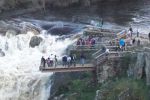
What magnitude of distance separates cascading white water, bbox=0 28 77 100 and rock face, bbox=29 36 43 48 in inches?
17.2

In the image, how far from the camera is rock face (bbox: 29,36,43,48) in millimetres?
55125

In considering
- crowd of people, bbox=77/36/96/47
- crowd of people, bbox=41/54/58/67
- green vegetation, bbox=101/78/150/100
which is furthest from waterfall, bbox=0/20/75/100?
green vegetation, bbox=101/78/150/100

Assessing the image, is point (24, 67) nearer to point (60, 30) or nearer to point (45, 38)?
point (45, 38)

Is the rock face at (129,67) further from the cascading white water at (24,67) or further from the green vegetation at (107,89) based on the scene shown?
the cascading white water at (24,67)

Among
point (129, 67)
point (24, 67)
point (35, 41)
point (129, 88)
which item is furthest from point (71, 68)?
point (35, 41)

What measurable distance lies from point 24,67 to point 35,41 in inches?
173

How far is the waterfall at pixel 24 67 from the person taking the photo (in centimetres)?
4891

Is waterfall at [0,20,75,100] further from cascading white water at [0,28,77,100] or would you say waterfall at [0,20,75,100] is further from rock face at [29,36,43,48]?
rock face at [29,36,43,48]

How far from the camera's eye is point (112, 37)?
5184 centimetres

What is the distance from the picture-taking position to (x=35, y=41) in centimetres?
5528

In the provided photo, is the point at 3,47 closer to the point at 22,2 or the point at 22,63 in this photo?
the point at 22,63

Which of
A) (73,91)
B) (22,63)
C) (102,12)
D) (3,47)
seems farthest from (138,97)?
(102,12)

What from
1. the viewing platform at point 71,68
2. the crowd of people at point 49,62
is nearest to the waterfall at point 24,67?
the crowd of people at point 49,62

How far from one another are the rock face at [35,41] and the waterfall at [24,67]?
44 cm
